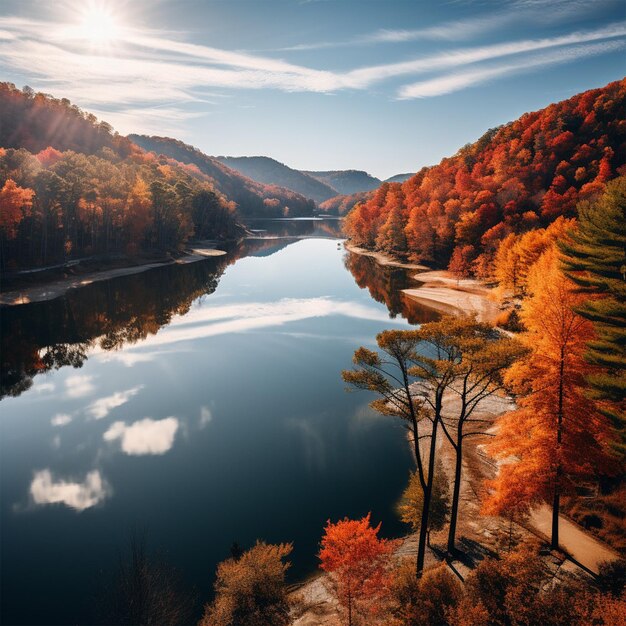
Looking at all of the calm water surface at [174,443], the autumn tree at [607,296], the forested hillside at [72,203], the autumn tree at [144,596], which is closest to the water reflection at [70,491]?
the calm water surface at [174,443]

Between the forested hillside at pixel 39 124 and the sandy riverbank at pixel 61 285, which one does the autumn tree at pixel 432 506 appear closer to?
the sandy riverbank at pixel 61 285

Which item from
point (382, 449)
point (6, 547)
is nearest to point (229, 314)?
point (382, 449)

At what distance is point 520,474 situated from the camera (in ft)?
69.5

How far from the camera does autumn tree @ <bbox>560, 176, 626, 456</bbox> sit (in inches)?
790

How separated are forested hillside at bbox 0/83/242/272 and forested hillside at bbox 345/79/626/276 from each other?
248ft

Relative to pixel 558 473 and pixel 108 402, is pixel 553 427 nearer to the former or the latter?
pixel 558 473

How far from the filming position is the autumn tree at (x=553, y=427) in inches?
806

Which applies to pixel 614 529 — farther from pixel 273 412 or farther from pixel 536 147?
pixel 536 147

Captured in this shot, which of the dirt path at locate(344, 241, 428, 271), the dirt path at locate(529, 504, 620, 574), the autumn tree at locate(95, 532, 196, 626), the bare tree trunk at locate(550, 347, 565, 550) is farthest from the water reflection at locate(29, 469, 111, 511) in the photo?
the dirt path at locate(344, 241, 428, 271)

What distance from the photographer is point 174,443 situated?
34188 mm

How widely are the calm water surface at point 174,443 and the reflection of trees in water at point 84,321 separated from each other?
0.35 metres

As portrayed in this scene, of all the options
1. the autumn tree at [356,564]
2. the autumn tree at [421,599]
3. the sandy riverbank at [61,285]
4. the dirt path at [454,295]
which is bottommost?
the autumn tree at [356,564]

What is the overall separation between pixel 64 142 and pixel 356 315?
577 feet

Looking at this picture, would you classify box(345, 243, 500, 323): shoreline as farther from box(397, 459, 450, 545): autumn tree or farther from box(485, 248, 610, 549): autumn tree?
box(397, 459, 450, 545): autumn tree
